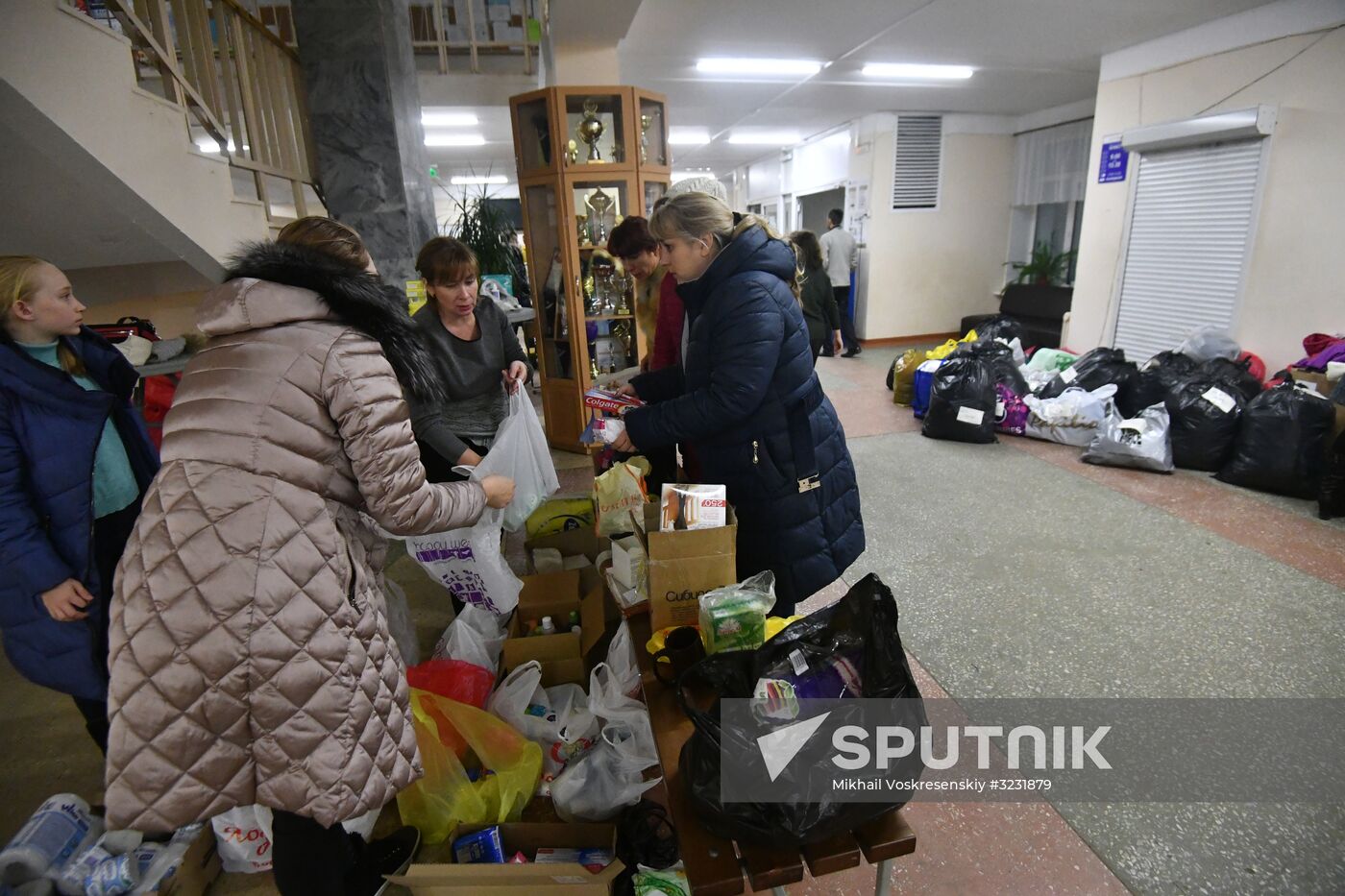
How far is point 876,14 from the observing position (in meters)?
4.31

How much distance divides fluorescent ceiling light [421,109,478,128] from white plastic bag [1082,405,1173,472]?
22.0ft

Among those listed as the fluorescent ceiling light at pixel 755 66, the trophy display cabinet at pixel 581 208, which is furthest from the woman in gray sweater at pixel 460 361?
the fluorescent ceiling light at pixel 755 66

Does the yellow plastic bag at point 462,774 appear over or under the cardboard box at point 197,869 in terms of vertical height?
over

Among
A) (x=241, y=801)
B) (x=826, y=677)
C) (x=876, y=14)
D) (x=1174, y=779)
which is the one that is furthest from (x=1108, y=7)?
(x=241, y=801)

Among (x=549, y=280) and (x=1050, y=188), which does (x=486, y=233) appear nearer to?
(x=549, y=280)

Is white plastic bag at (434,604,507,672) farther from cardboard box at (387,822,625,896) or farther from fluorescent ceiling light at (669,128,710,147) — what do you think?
fluorescent ceiling light at (669,128,710,147)

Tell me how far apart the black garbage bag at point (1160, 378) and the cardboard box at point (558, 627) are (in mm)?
3909

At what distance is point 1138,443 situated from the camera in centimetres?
388

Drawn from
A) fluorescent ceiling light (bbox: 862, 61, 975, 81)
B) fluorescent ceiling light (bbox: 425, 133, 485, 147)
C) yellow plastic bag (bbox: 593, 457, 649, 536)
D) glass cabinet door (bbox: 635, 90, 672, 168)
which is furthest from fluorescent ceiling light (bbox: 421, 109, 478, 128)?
yellow plastic bag (bbox: 593, 457, 649, 536)

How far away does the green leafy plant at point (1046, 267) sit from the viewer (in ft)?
25.2

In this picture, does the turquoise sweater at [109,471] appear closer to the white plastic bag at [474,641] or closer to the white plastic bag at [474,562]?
the white plastic bag at [474,562]

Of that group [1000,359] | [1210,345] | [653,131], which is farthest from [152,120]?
[1210,345]

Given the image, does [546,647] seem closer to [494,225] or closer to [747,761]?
[747,761]

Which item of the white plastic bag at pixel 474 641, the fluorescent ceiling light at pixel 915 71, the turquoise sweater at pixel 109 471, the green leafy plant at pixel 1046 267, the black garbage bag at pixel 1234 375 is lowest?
the white plastic bag at pixel 474 641
